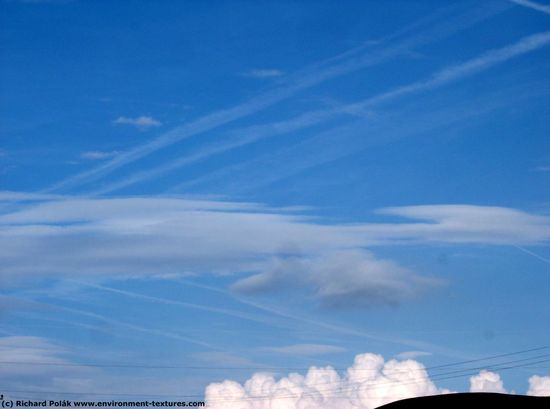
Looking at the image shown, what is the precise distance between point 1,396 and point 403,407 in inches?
2646

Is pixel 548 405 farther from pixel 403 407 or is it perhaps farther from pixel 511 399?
pixel 403 407

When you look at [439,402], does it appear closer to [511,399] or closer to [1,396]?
[511,399]

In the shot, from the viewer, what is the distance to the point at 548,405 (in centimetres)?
11331

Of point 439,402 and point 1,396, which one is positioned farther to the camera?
point 1,396

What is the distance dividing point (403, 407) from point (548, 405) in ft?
53.5

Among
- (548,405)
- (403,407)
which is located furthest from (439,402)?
(548,405)

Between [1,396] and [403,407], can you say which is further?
[1,396]

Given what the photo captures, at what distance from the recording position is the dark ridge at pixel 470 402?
112 meters

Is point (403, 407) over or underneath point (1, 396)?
underneath

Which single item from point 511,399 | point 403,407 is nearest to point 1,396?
point 403,407

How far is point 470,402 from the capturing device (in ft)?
371

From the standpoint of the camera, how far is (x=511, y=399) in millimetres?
115062

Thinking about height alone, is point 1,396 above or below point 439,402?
above

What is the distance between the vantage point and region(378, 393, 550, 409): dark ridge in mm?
112438
